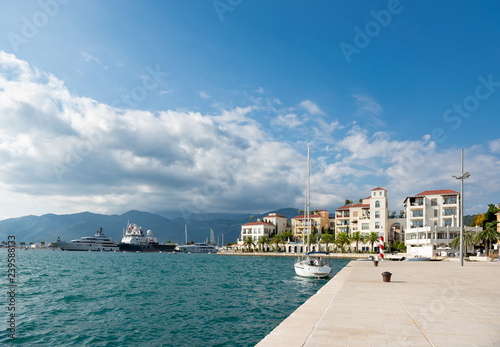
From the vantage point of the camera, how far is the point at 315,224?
13250cm

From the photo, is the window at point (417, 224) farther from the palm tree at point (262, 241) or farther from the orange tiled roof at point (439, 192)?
the palm tree at point (262, 241)

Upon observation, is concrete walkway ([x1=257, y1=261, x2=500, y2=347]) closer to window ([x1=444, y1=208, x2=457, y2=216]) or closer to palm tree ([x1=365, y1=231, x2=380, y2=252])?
window ([x1=444, y1=208, x2=457, y2=216])

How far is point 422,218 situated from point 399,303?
87495 millimetres

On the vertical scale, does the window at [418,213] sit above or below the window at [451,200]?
below

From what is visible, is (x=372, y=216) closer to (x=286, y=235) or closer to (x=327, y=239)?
(x=327, y=239)

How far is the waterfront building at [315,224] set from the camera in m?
132

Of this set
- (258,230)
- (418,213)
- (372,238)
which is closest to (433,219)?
(418,213)

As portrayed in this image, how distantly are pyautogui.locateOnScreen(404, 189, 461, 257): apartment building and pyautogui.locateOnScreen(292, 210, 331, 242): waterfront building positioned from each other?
39.3m

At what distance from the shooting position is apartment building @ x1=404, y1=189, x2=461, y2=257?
84750 mm

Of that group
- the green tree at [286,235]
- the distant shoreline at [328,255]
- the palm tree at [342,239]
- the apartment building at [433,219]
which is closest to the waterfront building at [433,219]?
the apartment building at [433,219]

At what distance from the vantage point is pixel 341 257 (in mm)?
101750

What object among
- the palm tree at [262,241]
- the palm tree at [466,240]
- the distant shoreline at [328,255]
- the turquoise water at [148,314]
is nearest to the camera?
the turquoise water at [148,314]

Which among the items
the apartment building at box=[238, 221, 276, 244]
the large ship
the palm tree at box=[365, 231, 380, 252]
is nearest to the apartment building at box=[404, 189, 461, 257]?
the palm tree at box=[365, 231, 380, 252]

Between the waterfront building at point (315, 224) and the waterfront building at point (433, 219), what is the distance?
3926cm
